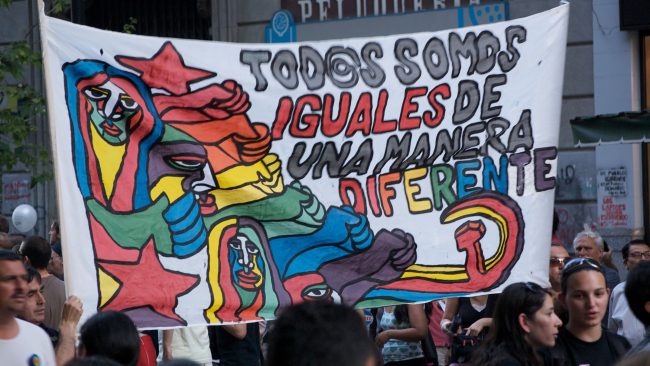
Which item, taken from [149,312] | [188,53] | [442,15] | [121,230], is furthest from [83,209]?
[442,15]

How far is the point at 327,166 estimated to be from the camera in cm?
682

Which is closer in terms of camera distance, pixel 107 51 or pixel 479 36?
pixel 107 51

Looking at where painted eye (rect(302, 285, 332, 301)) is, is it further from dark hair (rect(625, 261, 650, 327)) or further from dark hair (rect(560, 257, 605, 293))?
dark hair (rect(625, 261, 650, 327))

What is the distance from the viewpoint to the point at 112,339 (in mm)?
5070

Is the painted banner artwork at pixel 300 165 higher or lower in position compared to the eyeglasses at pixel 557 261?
higher

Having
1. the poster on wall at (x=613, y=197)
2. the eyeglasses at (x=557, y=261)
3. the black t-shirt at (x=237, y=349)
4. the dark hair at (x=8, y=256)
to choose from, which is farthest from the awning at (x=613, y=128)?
the dark hair at (x=8, y=256)

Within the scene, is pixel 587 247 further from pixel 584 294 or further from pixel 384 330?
pixel 584 294

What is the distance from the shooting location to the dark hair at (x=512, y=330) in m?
5.27

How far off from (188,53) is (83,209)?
42.5 inches

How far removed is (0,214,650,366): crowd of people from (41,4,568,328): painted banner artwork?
1.57 ft

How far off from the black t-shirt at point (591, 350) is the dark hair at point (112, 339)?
2038 millimetres

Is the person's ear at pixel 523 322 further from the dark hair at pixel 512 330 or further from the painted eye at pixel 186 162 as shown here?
the painted eye at pixel 186 162

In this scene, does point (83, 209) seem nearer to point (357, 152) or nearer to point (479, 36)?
point (357, 152)

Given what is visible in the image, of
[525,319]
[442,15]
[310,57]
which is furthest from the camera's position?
[442,15]
